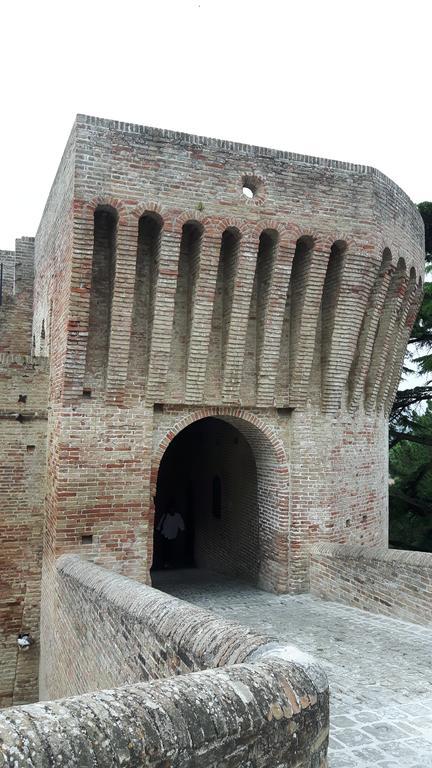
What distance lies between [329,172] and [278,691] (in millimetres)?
8733

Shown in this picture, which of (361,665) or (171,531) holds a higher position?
(361,665)

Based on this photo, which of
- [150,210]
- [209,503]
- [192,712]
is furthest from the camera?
[209,503]

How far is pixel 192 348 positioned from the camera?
946 cm

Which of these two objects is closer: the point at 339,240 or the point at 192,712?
the point at 192,712

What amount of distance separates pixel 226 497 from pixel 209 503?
121cm

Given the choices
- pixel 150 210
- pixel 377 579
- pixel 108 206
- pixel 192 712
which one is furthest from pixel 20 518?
pixel 192 712

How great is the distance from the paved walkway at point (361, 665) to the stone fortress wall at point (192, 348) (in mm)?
968

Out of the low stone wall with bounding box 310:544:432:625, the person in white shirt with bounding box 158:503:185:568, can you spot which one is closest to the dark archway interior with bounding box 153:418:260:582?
the person in white shirt with bounding box 158:503:185:568

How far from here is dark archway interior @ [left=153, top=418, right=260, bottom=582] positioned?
11844 millimetres

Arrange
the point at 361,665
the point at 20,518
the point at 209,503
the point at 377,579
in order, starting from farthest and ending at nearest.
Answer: the point at 209,503, the point at 20,518, the point at 377,579, the point at 361,665

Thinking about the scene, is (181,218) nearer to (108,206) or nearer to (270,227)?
(108,206)

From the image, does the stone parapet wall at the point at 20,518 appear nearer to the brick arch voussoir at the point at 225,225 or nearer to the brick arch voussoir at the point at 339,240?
the brick arch voussoir at the point at 225,225

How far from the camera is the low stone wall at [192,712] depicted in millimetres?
2428

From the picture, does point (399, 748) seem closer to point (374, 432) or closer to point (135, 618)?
point (135, 618)
